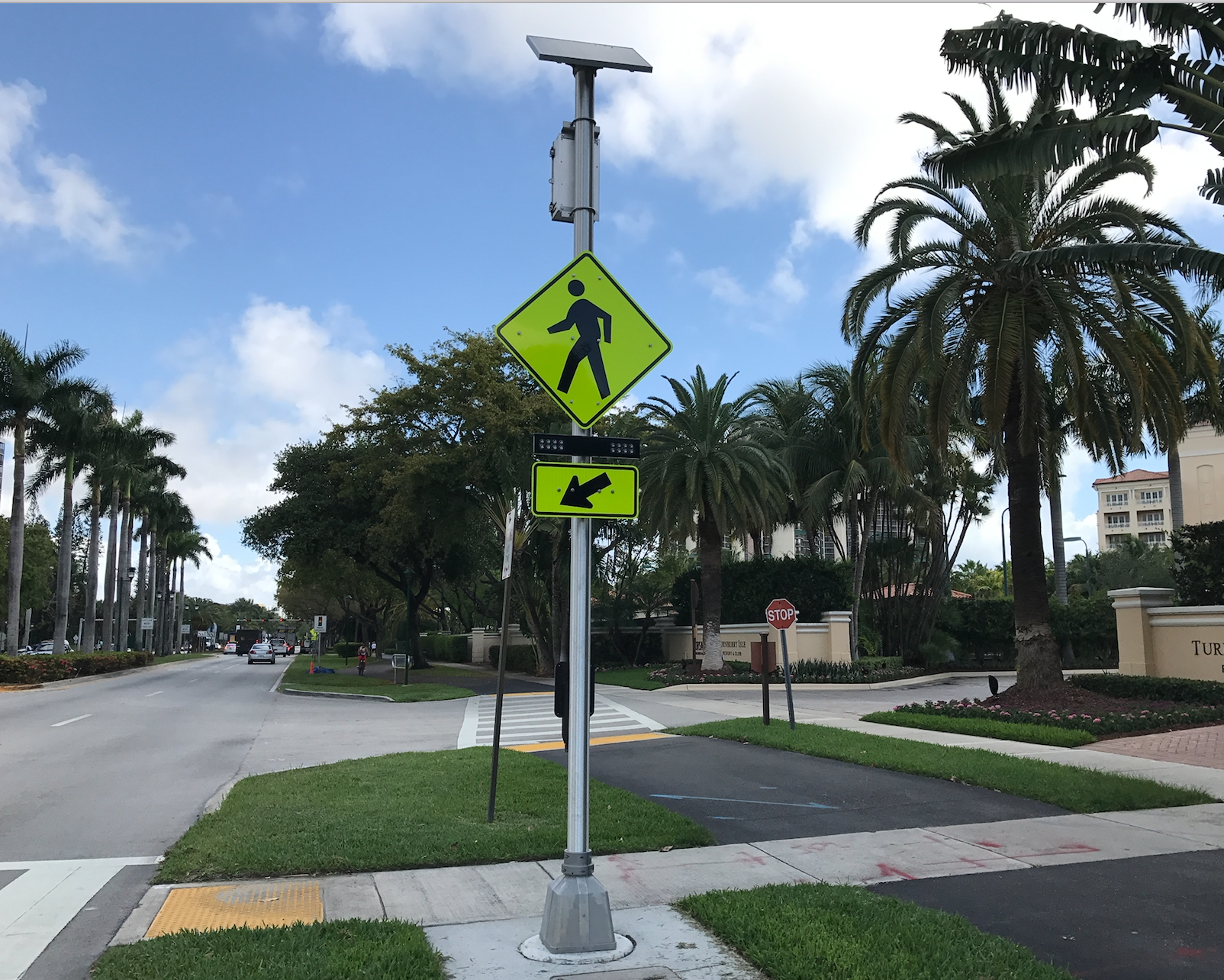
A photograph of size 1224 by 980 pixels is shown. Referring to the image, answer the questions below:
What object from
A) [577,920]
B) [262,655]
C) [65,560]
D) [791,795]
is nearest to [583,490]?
[577,920]

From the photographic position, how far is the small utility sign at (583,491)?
546 centimetres

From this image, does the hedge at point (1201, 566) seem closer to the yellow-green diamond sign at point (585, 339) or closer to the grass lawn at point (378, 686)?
the yellow-green diamond sign at point (585, 339)

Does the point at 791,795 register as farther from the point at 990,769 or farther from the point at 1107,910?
the point at 1107,910

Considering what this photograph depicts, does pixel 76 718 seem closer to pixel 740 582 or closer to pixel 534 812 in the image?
pixel 534 812

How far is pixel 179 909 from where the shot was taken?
622cm

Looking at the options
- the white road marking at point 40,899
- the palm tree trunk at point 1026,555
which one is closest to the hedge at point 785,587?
the palm tree trunk at point 1026,555

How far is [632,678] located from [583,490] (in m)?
28.5

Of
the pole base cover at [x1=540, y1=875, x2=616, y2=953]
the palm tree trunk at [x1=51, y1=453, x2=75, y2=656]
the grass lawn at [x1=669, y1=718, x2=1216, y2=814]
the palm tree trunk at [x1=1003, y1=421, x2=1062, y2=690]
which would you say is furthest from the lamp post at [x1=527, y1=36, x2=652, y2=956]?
the palm tree trunk at [x1=51, y1=453, x2=75, y2=656]

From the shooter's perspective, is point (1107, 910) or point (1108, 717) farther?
point (1108, 717)

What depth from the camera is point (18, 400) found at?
36.6m

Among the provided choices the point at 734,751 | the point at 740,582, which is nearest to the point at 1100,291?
the point at 734,751

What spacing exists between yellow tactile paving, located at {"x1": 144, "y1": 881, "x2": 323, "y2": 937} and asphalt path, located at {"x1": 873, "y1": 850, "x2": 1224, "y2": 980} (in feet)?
12.4

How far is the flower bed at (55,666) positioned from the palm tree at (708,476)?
73.7 ft

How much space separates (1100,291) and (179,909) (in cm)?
1695
